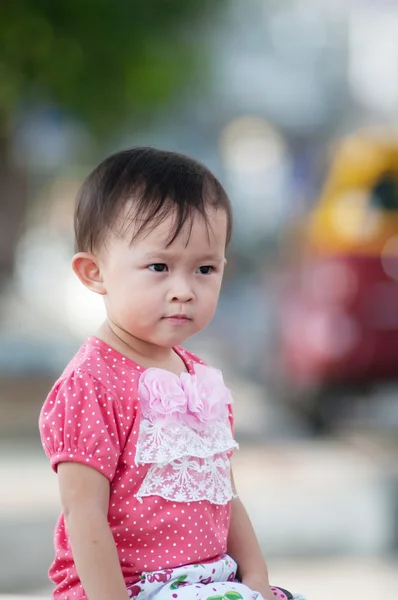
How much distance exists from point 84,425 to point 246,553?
0.51 m

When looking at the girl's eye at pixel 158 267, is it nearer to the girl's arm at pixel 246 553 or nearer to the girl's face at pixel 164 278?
the girl's face at pixel 164 278

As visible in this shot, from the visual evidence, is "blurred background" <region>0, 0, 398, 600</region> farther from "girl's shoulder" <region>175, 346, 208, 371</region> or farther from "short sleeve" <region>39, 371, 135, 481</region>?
"short sleeve" <region>39, 371, 135, 481</region>

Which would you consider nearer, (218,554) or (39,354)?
(218,554)

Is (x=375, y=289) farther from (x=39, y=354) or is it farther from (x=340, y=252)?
(x=39, y=354)

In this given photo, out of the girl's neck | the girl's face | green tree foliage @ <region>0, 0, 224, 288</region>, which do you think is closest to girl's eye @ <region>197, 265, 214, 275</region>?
the girl's face

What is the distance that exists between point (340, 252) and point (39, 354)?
563 cm

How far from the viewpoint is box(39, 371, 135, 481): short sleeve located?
210 cm

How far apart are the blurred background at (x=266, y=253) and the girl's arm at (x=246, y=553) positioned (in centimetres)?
202

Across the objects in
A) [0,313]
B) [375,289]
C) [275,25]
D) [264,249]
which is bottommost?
[375,289]

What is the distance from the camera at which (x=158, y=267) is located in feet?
7.32

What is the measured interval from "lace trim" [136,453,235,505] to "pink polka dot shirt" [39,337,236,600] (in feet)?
0.04

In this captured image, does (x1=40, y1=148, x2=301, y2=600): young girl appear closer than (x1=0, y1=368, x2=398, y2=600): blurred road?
Yes

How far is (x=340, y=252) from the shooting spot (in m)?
7.05

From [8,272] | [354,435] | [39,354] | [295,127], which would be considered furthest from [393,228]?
[295,127]
